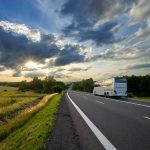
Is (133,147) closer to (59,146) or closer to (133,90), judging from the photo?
(59,146)

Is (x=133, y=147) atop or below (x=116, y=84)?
below

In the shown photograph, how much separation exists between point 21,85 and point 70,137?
17620 cm

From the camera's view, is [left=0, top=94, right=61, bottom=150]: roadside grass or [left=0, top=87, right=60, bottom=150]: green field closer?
[left=0, top=94, right=61, bottom=150]: roadside grass

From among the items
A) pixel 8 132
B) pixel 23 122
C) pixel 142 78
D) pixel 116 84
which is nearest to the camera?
pixel 8 132

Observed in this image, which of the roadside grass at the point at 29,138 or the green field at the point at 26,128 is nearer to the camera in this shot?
the roadside grass at the point at 29,138

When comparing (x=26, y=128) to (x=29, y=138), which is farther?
(x=26, y=128)

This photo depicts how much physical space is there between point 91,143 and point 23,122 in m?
11.0

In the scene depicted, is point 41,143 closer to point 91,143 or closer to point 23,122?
point 91,143

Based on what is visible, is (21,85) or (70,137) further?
(21,85)

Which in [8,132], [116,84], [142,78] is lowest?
[8,132]

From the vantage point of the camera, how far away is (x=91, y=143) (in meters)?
8.46

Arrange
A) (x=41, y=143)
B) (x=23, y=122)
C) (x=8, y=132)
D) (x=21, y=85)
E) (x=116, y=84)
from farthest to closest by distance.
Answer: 1. (x=21, y=85)
2. (x=116, y=84)
3. (x=23, y=122)
4. (x=8, y=132)
5. (x=41, y=143)

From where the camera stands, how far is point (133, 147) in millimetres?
7555

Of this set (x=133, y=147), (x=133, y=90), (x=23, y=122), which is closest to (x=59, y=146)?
(x=133, y=147)
